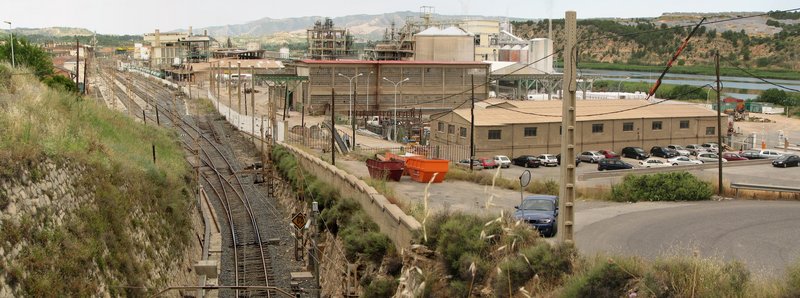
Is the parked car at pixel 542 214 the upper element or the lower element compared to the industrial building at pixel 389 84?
lower

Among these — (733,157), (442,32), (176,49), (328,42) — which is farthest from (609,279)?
(176,49)

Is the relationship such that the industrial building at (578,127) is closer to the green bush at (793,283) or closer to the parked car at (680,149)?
the parked car at (680,149)

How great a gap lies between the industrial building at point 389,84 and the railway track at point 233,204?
356 inches

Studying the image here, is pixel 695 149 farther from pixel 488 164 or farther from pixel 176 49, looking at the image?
pixel 176 49

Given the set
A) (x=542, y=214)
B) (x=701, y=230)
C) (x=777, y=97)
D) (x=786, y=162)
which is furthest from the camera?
(x=777, y=97)

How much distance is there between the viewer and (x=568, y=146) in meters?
11.6

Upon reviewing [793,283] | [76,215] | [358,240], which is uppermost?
[793,283]

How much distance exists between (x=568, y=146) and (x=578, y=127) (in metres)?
36.7

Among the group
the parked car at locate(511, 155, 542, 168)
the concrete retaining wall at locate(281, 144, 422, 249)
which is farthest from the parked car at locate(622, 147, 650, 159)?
the concrete retaining wall at locate(281, 144, 422, 249)

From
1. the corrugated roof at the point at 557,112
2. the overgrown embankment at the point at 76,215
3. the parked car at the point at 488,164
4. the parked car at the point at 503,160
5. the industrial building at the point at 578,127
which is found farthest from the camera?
the corrugated roof at the point at 557,112

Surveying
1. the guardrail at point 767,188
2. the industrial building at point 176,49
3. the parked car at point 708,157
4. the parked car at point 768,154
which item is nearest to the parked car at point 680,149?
the parked car at point 708,157

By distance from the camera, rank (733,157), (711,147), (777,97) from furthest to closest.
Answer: (777,97) → (711,147) → (733,157)

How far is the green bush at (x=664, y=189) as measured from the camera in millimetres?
22906

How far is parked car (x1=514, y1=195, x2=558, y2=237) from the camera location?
59.2 feet
